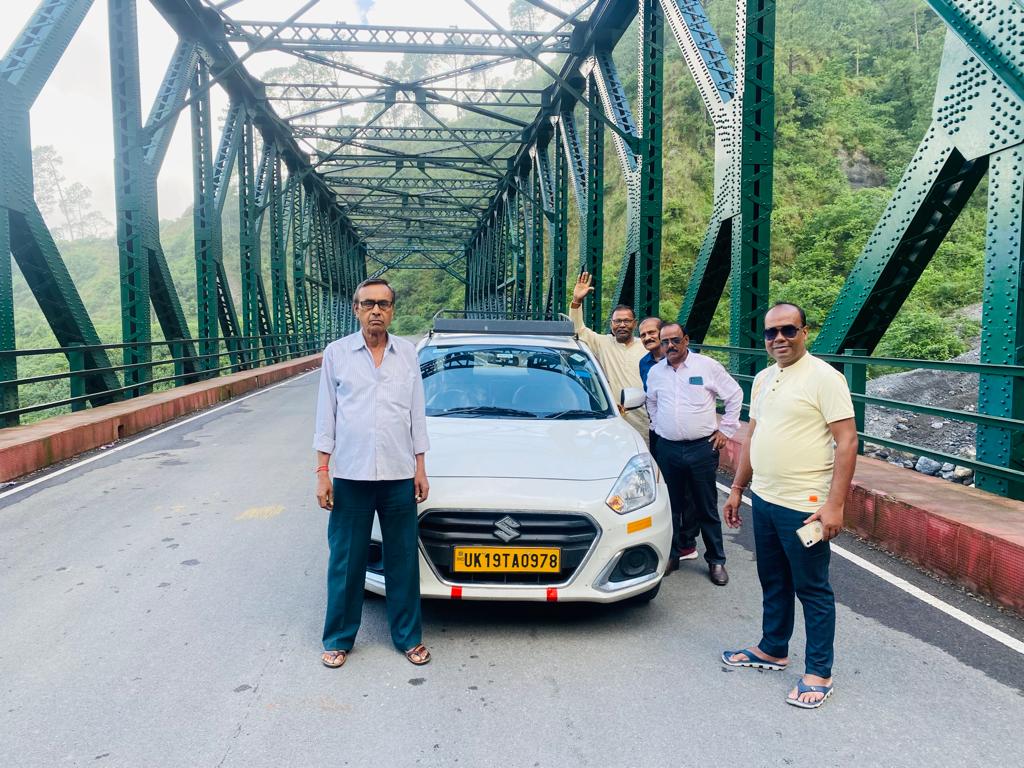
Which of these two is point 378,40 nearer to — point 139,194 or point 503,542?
point 139,194

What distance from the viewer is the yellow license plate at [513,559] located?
380cm

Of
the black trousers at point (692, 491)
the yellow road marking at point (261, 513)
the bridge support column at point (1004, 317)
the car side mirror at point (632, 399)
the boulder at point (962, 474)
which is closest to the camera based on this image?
the black trousers at point (692, 491)

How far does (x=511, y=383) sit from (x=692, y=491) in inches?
53.9

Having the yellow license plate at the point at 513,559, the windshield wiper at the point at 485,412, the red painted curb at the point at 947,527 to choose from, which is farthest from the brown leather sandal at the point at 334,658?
the red painted curb at the point at 947,527

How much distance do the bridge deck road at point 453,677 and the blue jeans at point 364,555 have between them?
0.57 ft

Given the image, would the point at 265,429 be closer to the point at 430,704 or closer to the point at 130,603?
the point at 130,603

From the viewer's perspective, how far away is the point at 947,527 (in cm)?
475

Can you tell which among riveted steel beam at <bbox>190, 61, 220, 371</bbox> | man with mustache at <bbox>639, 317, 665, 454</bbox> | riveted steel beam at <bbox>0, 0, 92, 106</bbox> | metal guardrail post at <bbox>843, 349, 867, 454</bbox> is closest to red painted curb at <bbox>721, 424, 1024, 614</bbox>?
metal guardrail post at <bbox>843, 349, 867, 454</bbox>

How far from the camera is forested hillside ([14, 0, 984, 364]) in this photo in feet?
95.5

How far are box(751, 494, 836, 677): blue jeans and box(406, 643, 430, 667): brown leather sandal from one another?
1.52 meters

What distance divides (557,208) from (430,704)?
21.0 meters

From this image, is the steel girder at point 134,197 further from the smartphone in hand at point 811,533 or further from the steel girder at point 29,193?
the smartphone in hand at point 811,533

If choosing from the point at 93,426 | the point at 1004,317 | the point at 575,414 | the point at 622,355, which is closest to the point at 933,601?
the point at 1004,317

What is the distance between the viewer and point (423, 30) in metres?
17.0
